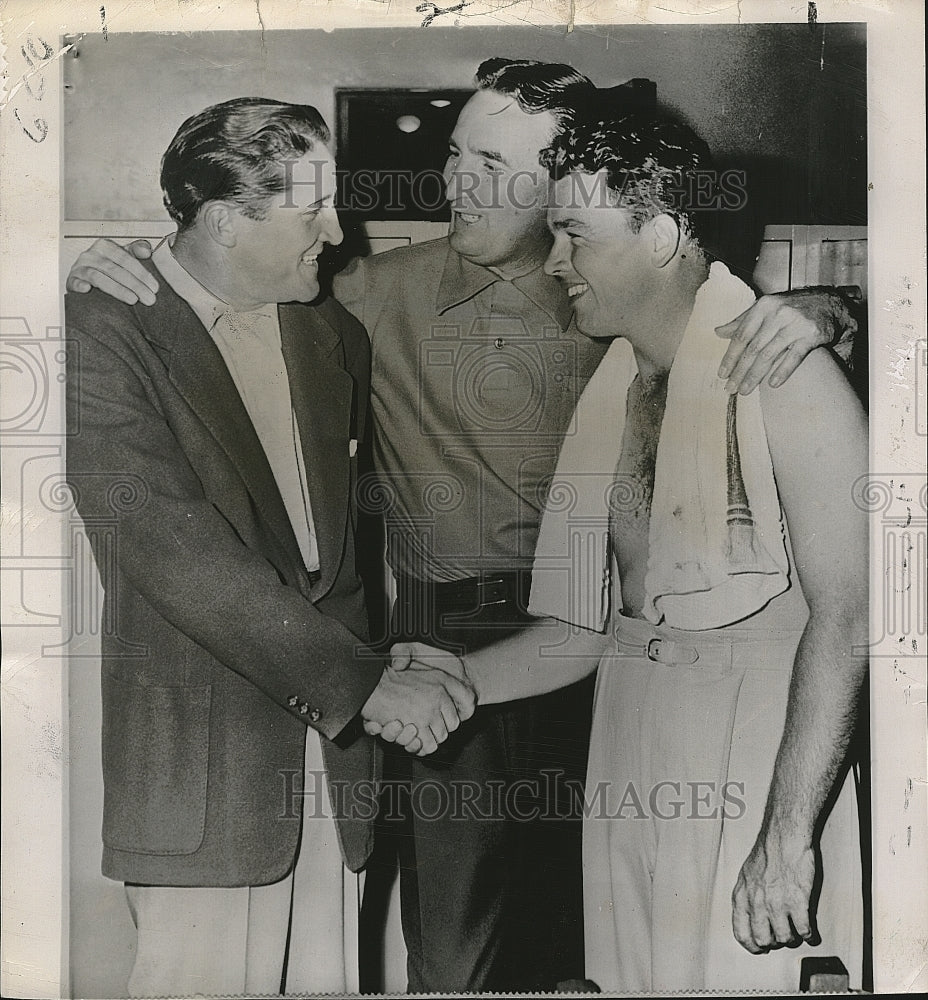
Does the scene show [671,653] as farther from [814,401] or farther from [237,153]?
[237,153]

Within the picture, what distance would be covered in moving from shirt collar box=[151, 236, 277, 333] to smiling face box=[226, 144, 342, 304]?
0.05 m

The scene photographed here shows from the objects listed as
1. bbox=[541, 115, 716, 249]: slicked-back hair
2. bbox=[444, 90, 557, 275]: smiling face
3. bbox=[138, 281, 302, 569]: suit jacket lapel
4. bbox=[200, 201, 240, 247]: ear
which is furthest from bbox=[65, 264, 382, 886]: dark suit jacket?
bbox=[541, 115, 716, 249]: slicked-back hair

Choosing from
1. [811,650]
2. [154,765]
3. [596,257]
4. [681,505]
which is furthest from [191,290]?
[811,650]

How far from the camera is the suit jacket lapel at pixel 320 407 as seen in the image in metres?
1.54

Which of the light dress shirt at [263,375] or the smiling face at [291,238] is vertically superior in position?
the smiling face at [291,238]

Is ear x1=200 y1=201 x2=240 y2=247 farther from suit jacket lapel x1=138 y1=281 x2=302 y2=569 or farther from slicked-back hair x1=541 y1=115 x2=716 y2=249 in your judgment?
slicked-back hair x1=541 y1=115 x2=716 y2=249

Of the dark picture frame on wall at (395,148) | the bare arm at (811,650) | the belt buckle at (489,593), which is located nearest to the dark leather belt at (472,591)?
the belt buckle at (489,593)

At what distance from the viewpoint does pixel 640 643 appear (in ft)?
5.11

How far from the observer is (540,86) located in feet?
5.13

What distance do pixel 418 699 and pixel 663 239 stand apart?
2.85ft

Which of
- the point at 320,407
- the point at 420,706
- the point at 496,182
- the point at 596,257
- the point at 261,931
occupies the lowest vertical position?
the point at 261,931

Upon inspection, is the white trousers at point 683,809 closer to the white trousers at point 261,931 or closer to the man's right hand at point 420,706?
the man's right hand at point 420,706

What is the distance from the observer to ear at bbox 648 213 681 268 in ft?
5.12

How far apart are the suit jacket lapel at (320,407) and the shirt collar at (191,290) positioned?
0.09m
